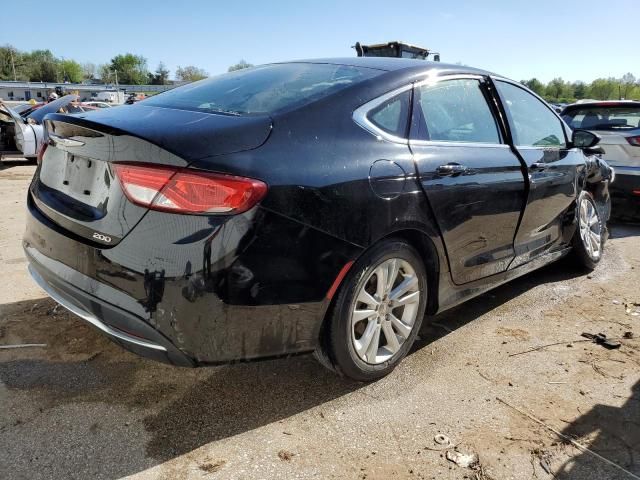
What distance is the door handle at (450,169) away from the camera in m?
2.82

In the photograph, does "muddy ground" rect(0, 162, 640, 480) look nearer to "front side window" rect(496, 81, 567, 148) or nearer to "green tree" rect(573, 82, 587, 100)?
"front side window" rect(496, 81, 567, 148)

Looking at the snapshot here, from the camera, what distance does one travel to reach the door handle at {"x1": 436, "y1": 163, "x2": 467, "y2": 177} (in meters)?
2.82

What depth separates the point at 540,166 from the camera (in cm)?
372

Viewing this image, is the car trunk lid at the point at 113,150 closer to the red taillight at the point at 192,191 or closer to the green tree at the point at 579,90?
the red taillight at the point at 192,191

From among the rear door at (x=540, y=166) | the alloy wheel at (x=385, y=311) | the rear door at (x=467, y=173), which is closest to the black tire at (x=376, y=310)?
the alloy wheel at (x=385, y=311)

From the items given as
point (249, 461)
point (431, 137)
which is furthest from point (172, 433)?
point (431, 137)

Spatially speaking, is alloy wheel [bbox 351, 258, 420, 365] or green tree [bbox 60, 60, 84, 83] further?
green tree [bbox 60, 60, 84, 83]

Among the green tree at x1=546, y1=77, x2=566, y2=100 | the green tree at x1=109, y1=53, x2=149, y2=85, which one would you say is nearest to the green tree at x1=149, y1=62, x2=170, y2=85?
the green tree at x1=109, y1=53, x2=149, y2=85

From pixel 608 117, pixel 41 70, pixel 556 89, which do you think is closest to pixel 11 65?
pixel 41 70

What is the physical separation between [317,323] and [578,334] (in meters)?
2.09

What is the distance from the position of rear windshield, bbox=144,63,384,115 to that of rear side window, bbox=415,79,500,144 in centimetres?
36

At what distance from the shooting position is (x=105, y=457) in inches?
84.3

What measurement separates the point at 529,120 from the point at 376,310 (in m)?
2.18

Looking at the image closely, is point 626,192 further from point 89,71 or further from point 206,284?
point 89,71
